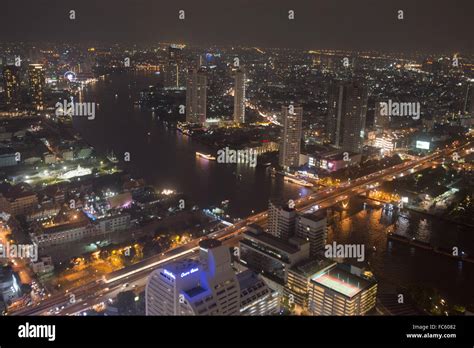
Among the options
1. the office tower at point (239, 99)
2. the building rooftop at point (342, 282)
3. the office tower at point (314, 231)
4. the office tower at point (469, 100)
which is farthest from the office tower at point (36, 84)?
the office tower at point (469, 100)

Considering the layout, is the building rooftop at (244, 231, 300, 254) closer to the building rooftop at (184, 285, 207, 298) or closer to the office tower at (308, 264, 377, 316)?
the office tower at (308, 264, 377, 316)

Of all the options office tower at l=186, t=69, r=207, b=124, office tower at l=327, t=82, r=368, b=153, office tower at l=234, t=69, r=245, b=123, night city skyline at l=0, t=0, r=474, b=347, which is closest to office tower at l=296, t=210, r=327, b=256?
night city skyline at l=0, t=0, r=474, b=347

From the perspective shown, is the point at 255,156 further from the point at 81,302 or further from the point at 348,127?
the point at 81,302

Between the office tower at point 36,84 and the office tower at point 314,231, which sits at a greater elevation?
the office tower at point 36,84

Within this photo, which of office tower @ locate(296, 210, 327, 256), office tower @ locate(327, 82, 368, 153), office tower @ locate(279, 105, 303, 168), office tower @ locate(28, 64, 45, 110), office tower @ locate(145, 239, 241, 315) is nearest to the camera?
office tower @ locate(145, 239, 241, 315)

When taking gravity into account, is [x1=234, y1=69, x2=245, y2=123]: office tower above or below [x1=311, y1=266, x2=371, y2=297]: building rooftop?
above

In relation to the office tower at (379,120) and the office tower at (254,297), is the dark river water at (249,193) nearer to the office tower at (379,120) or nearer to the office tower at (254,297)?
the office tower at (254,297)

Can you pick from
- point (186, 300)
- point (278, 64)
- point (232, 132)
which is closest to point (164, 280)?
point (186, 300)
